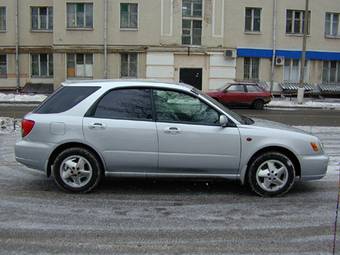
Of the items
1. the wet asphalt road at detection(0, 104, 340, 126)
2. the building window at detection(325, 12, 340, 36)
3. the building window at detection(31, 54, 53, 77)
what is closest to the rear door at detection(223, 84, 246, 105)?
the wet asphalt road at detection(0, 104, 340, 126)

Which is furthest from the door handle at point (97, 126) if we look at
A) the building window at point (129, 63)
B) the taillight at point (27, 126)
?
the building window at point (129, 63)

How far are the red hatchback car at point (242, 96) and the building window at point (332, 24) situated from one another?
1245 centimetres

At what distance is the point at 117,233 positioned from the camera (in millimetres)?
5621

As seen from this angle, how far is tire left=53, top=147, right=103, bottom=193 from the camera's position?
718 cm

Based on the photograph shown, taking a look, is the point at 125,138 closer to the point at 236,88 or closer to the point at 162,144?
the point at 162,144

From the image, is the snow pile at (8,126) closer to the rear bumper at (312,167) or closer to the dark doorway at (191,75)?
the rear bumper at (312,167)

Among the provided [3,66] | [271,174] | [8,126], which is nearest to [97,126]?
[271,174]

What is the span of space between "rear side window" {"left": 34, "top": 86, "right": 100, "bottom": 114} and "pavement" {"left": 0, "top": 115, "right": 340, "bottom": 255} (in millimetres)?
1175

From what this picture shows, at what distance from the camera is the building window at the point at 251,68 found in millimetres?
35188

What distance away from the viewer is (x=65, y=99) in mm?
7449

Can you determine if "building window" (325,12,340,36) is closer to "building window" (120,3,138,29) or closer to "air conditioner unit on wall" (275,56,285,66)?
"air conditioner unit on wall" (275,56,285,66)

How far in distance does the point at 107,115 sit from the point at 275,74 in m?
29.7

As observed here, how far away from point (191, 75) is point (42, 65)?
1055 centimetres

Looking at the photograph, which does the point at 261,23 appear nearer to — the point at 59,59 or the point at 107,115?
the point at 59,59
